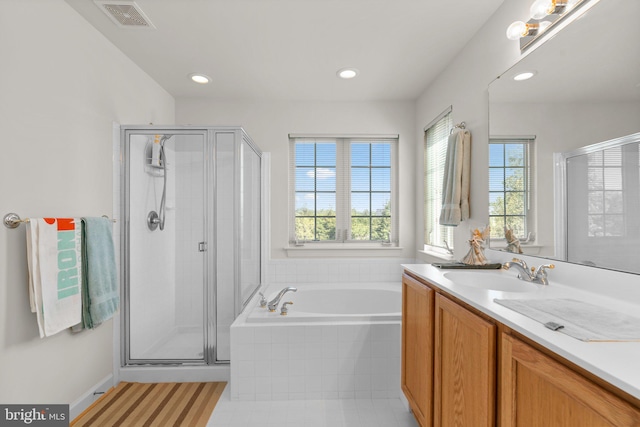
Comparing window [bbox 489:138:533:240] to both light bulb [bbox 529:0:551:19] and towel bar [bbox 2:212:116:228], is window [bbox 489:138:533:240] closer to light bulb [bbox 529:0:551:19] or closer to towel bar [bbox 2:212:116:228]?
light bulb [bbox 529:0:551:19]

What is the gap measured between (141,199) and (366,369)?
1.99 m

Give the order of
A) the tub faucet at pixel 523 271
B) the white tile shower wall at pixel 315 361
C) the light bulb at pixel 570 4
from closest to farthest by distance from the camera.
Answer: the light bulb at pixel 570 4 → the tub faucet at pixel 523 271 → the white tile shower wall at pixel 315 361

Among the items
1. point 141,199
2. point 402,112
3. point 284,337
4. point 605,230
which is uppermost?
point 402,112

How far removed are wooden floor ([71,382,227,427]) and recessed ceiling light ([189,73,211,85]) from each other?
95.8 inches

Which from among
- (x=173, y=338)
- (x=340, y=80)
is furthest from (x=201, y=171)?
(x=340, y=80)

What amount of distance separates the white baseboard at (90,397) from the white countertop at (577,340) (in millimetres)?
2170

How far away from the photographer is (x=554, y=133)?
1396 mm

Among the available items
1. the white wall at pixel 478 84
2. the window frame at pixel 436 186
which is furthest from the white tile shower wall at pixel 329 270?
the white wall at pixel 478 84

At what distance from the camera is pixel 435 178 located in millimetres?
2873

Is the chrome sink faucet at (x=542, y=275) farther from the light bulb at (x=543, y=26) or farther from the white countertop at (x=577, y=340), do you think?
the light bulb at (x=543, y=26)

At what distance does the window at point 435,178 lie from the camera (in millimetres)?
2666

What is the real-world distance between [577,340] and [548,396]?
156 mm

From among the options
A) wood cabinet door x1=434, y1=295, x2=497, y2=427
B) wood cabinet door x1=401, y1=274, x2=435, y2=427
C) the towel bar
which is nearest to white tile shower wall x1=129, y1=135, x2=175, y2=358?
the towel bar

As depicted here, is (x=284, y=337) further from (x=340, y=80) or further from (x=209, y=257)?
(x=340, y=80)
